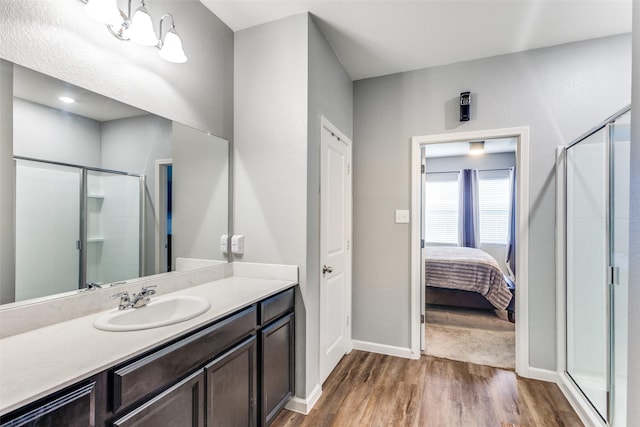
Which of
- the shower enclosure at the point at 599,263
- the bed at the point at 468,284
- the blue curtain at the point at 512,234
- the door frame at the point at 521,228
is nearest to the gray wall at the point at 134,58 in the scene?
the door frame at the point at 521,228

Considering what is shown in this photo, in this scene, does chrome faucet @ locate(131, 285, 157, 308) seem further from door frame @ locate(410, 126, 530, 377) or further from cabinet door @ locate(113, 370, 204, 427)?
door frame @ locate(410, 126, 530, 377)

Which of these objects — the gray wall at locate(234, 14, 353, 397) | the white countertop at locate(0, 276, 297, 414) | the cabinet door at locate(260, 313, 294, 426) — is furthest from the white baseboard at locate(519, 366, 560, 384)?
the white countertop at locate(0, 276, 297, 414)

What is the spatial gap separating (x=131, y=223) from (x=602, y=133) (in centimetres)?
287

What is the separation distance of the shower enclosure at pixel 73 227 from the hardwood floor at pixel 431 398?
1380 mm

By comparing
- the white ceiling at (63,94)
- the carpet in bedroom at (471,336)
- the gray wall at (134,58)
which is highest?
the gray wall at (134,58)

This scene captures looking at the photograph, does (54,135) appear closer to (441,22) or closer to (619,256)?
(441,22)

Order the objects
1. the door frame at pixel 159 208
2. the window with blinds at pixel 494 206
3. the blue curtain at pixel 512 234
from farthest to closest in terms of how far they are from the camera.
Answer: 1. the window with blinds at pixel 494 206
2. the blue curtain at pixel 512 234
3. the door frame at pixel 159 208

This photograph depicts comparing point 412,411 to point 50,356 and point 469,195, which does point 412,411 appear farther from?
point 469,195

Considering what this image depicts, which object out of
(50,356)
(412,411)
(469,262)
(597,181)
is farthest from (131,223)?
(469,262)

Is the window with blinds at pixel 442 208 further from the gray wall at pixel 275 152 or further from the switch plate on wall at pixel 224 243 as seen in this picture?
the switch plate on wall at pixel 224 243

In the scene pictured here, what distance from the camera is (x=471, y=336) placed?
321cm

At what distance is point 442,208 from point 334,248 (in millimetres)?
4467

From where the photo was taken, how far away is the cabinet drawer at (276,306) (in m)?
1.67

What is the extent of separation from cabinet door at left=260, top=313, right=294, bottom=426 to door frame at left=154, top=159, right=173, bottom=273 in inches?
28.6
